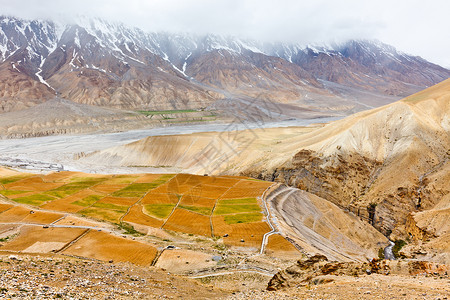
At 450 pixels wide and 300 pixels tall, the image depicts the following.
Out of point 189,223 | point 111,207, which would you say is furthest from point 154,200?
point 189,223

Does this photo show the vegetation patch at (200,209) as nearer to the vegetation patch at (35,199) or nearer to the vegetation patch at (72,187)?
the vegetation patch at (35,199)

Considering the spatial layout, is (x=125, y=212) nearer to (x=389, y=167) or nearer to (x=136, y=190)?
(x=136, y=190)

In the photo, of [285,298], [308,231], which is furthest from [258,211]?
[285,298]

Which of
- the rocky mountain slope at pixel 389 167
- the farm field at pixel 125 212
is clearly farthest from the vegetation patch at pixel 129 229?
the rocky mountain slope at pixel 389 167

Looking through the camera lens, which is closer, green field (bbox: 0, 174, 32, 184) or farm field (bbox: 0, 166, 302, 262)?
farm field (bbox: 0, 166, 302, 262)

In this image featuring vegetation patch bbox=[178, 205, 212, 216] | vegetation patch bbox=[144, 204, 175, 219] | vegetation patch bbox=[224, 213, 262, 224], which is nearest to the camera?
vegetation patch bbox=[224, 213, 262, 224]

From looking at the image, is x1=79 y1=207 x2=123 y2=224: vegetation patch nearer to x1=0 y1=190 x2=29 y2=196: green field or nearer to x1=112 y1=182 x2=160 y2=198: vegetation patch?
x1=112 y1=182 x2=160 y2=198: vegetation patch

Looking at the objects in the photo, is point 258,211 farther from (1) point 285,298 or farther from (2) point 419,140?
(2) point 419,140

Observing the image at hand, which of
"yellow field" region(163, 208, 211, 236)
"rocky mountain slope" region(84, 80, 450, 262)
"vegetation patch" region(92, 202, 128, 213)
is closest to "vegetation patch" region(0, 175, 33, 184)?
"vegetation patch" region(92, 202, 128, 213)

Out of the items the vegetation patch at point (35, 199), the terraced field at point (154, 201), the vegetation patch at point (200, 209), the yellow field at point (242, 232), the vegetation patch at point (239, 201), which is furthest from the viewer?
the vegetation patch at point (239, 201)
